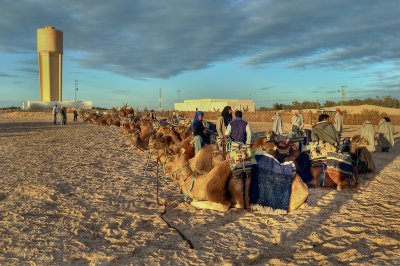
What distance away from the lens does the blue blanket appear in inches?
280

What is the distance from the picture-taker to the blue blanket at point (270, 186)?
7.10m

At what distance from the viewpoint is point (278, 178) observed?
7191 mm

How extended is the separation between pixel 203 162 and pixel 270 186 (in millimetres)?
1339

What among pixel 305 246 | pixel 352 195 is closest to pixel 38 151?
pixel 352 195

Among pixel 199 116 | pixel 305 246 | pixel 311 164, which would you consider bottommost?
pixel 305 246

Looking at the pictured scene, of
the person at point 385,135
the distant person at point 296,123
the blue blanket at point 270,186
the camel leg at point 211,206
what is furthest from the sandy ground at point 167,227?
the person at point 385,135

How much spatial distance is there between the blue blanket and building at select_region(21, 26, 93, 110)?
202ft

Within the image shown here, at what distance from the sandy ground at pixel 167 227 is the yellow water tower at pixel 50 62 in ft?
195

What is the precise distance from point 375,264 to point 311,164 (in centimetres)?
473

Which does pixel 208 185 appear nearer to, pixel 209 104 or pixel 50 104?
pixel 50 104

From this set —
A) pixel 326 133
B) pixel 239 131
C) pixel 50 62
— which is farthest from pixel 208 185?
pixel 50 62

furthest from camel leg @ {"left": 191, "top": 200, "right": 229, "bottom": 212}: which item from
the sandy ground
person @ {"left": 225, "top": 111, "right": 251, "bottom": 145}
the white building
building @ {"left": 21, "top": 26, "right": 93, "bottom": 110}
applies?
building @ {"left": 21, "top": 26, "right": 93, "bottom": 110}

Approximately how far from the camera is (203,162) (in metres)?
7.68

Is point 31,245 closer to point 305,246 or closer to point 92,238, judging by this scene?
point 92,238
